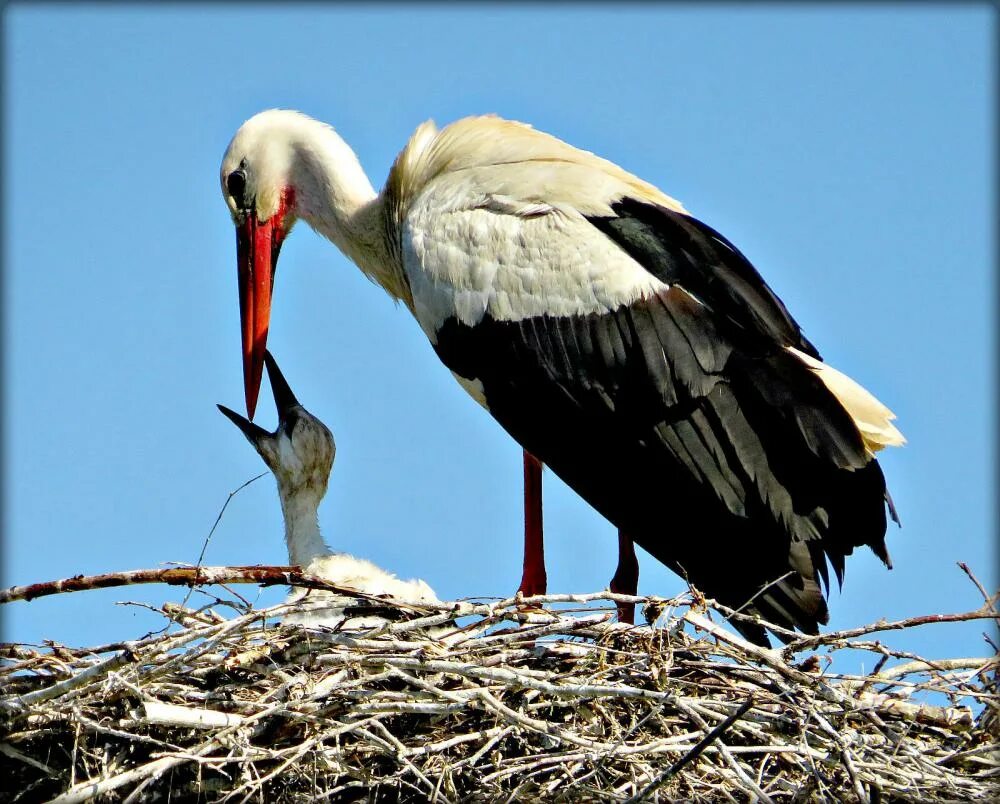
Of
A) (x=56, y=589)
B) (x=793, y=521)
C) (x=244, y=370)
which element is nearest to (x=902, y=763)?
(x=793, y=521)

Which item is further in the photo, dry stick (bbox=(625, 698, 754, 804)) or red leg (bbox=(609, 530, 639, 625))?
red leg (bbox=(609, 530, 639, 625))

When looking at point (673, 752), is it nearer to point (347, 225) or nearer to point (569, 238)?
point (569, 238)

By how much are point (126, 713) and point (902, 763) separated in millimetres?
2572

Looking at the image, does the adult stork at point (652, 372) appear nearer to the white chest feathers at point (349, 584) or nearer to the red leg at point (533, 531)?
the red leg at point (533, 531)

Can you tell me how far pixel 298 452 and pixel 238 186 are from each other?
1578 mm

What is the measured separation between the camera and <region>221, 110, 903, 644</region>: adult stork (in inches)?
257

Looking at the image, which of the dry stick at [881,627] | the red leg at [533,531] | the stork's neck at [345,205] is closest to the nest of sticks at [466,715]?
the dry stick at [881,627]

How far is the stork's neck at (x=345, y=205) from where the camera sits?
780cm

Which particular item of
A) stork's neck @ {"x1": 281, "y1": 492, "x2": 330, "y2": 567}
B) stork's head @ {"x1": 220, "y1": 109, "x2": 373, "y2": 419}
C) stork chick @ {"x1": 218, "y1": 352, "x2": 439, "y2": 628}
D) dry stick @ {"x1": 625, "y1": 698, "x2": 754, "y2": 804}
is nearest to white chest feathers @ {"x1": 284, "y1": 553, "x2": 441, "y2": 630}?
stork chick @ {"x1": 218, "y1": 352, "x2": 439, "y2": 628}

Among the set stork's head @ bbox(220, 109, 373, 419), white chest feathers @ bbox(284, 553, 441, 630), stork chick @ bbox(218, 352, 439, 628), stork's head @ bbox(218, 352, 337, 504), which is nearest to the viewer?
white chest feathers @ bbox(284, 553, 441, 630)

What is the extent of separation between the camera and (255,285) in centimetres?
798

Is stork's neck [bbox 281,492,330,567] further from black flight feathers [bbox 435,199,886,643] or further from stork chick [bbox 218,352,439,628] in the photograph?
black flight feathers [bbox 435,199,886,643]

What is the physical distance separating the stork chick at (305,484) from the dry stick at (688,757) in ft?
5.34

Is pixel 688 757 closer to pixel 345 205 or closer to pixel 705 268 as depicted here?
pixel 705 268
